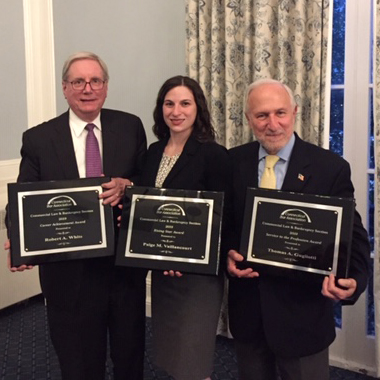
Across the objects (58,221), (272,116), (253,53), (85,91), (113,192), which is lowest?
(58,221)

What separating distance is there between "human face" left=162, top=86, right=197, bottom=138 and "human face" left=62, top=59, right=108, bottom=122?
0.98 ft

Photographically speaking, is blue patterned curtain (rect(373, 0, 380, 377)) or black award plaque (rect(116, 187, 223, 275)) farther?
blue patterned curtain (rect(373, 0, 380, 377))

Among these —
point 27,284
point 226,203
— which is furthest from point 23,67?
point 226,203

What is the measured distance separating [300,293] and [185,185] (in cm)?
66

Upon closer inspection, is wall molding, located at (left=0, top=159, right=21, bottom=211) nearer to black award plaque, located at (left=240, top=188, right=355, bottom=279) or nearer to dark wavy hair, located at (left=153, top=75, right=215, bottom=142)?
dark wavy hair, located at (left=153, top=75, right=215, bottom=142)

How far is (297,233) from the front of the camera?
1656 mm

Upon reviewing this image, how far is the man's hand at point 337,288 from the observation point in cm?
157

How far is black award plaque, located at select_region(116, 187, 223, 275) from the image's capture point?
6.08 ft

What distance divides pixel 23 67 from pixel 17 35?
0.24 m

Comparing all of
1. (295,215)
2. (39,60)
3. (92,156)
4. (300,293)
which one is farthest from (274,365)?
(39,60)

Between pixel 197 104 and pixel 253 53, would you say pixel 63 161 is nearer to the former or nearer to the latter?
pixel 197 104

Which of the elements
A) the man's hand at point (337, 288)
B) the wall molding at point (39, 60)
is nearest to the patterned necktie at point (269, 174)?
the man's hand at point (337, 288)

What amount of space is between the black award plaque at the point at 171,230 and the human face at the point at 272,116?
28cm

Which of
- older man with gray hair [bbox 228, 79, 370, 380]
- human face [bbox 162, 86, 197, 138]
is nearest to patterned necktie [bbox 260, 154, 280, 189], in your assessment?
older man with gray hair [bbox 228, 79, 370, 380]
